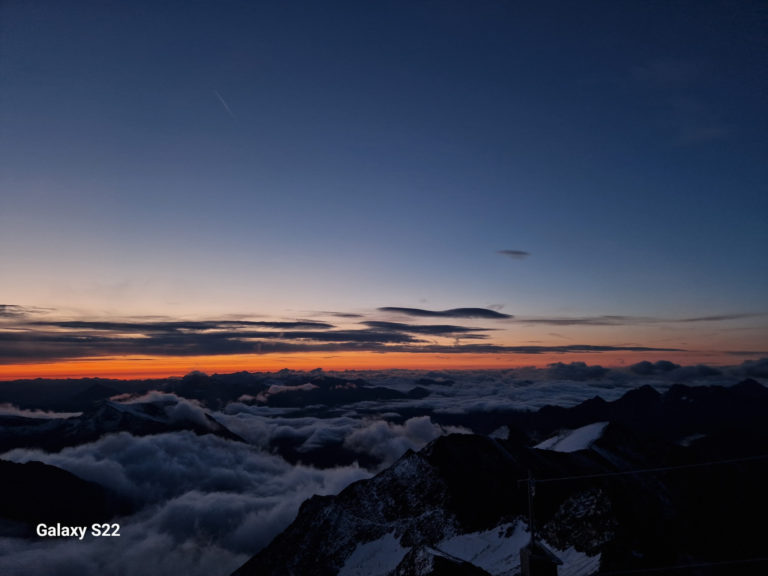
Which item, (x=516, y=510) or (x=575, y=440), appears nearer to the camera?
(x=516, y=510)

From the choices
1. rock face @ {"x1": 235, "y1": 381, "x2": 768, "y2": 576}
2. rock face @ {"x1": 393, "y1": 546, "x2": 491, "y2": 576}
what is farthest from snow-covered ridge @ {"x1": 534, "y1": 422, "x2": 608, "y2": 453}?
rock face @ {"x1": 393, "y1": 546, "x2": 491, "y2": 576}

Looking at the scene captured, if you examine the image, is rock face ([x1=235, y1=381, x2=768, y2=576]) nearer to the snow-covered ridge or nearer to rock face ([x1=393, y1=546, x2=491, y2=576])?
the snow-covered ridge

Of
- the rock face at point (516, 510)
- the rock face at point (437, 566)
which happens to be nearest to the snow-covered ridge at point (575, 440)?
the rock face at point (516, 510)

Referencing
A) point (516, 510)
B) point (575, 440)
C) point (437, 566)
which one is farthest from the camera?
point (575, 440)

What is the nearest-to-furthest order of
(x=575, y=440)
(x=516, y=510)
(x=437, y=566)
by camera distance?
1. (x=437, y=566)
2. (x=516, y=510)
3. (x=575, y=440)

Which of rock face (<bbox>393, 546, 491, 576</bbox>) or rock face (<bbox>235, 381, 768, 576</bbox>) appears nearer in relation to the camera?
rock face (<bbox>393, 546, 491, 576</bbox>)

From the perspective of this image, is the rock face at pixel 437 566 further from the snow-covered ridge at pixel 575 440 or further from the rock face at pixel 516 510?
the snow-covered ridge at pixel 575 440

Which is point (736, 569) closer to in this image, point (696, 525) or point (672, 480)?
point (696, 525)

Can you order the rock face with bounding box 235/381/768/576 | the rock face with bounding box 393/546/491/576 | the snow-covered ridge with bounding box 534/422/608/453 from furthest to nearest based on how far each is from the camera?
1. the snow-covered ridge with bounding box 534/422/608/453
2. the rock face with bounding box 235/381/768/576
3. the rock face with bounding box 393/546/491/576

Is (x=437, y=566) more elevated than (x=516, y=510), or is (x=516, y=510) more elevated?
(x=437, y=566)

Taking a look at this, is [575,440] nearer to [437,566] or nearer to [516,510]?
[516,510]

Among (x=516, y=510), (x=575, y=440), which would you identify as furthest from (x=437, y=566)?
(x=575, y=440)
